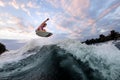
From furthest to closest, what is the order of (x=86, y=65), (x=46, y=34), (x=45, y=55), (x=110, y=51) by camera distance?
(x=46, y=34), (x=45, y=55), (x=110, y=51), (x=86, y=65)

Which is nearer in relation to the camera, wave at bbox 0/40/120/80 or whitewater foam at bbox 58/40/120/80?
wave at bbox 0/40/120/80

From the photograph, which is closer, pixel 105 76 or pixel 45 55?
pixel 105 76

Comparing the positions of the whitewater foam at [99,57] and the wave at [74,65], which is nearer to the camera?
the wave at [74,65]

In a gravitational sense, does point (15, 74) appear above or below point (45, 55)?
below

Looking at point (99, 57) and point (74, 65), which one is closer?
point (74, 65)

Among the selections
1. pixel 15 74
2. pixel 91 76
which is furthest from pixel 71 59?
pixel 15 74

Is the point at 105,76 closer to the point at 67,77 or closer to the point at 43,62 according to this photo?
the point at 67,77

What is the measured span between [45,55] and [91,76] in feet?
11.7

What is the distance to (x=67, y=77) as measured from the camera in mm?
7242

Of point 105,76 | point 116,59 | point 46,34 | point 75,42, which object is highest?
point 46,34

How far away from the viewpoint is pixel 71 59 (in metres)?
8.13

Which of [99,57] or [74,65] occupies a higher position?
[99,57]

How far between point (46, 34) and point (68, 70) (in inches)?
608

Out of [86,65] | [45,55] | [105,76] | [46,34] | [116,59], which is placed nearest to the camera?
[105,76]
